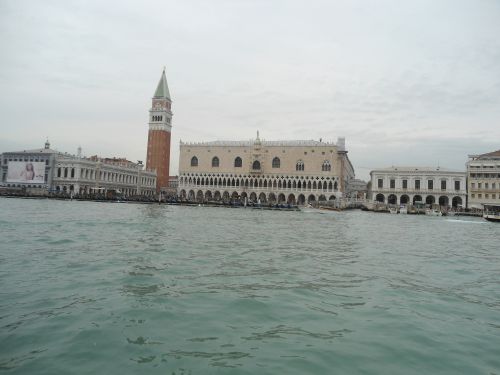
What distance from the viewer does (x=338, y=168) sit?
6312 centimetres

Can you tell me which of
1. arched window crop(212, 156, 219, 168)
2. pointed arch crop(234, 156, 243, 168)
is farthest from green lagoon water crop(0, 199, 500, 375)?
arched window crop(212, 156, 219, 168)

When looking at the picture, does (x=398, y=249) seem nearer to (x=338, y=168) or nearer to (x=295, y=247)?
(x=295, y=247)

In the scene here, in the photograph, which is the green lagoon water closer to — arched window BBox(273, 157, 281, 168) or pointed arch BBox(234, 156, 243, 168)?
arched window BBox(273, 157, 281, 168)

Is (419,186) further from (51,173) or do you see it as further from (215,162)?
(51,173)

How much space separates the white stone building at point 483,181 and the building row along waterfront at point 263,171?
1820 cm

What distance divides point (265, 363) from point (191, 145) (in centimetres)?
6730

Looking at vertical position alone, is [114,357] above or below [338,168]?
below

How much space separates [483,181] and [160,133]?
52.9 m

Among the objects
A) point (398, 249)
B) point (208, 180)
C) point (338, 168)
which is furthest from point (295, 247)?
point (208, 180)

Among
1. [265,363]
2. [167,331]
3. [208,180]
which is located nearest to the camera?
[265,363]

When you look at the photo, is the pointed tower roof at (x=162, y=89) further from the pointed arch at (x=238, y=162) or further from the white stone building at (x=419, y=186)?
the white stone building at (x=419, y=186)

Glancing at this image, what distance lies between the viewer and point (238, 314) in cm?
582

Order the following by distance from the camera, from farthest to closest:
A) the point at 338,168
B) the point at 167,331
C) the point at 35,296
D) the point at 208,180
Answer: the point at 208,180 < the point at 338,168 < the point at 35,296 < the point at 167,331

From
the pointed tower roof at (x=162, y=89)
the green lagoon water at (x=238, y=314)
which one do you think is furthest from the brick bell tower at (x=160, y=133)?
the green lagoon water at (x=238, y=314)
